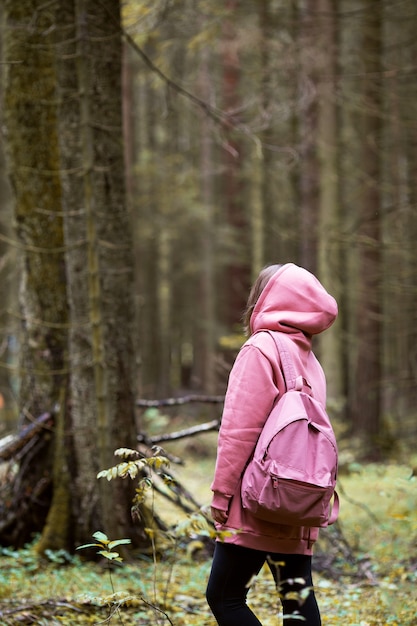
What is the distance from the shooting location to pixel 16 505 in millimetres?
5965

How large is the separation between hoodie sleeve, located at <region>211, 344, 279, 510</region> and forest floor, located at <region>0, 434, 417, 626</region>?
62 centimetres

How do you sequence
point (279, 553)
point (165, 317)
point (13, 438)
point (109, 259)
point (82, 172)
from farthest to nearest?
1. point (165, 317)
2. point (13, 438)
3. point (109, 259)
4. point (82, 172)
5. point (279, 553)

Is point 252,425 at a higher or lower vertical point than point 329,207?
lower

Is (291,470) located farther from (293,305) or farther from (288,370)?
(293,305)

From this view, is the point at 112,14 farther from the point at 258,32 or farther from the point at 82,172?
the point at 258,32

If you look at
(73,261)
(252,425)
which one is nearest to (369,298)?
(73,261)

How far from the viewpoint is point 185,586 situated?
4973 millimetres

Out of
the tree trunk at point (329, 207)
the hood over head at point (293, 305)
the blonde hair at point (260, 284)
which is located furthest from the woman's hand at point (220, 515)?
the tree trunk at point (329, 207)

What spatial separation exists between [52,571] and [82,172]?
9.78 feet

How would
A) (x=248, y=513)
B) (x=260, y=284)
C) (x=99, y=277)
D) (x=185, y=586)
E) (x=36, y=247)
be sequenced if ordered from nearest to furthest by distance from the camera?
1. (x=248, y=513)
2. (x=260, y=284)
3. (x=185, y=586)
4. (x=99, y=277)
5. (x=36, y=247)

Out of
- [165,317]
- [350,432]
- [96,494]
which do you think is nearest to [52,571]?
[96,494]

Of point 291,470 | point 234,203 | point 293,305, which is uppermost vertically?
point 234,203

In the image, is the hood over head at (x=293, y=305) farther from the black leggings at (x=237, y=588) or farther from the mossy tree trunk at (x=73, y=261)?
the mossy tree trunk at (x=73, y=261)

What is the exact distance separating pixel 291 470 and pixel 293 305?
82 cm
